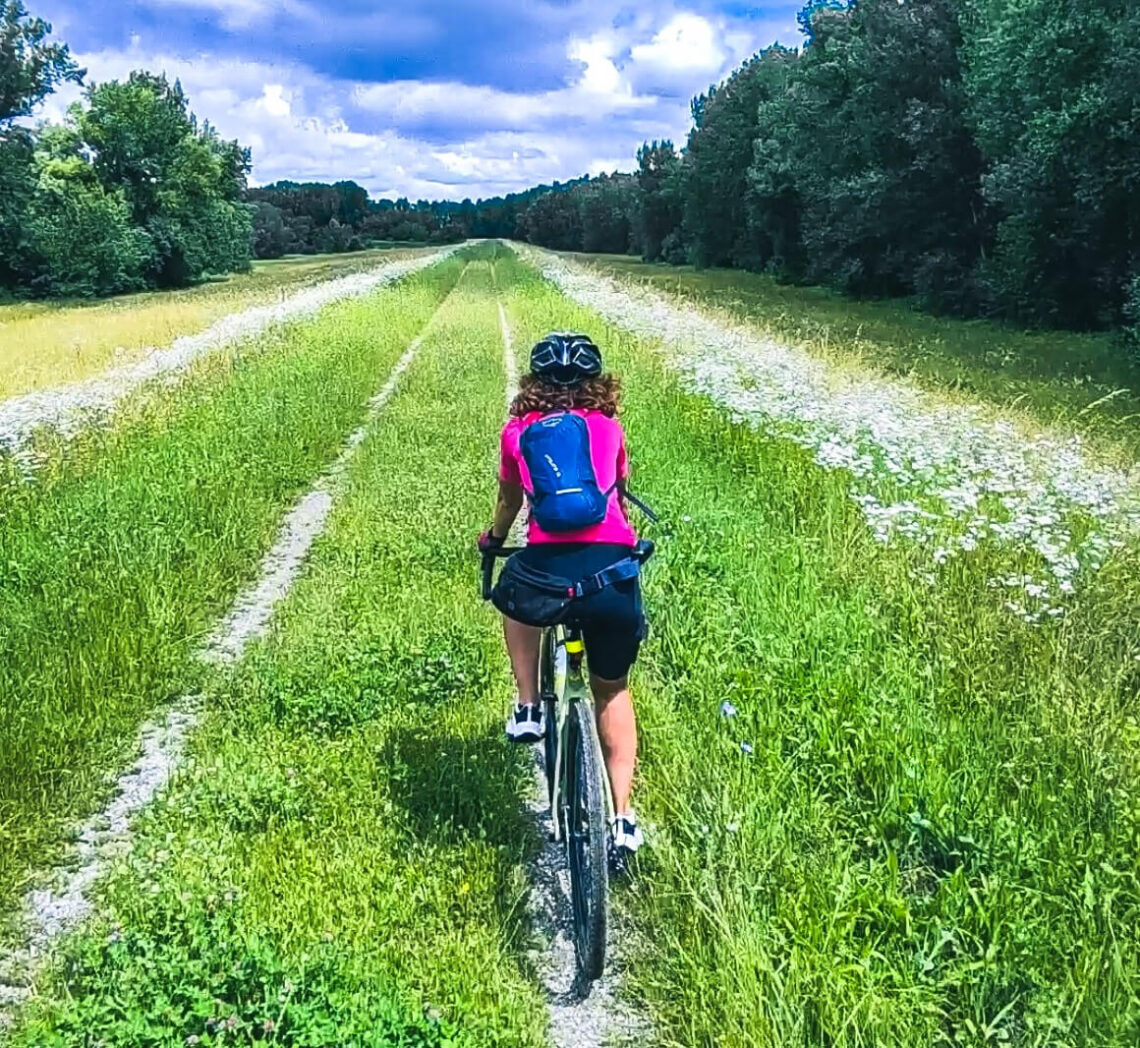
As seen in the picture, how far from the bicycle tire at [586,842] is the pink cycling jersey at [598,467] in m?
0.58

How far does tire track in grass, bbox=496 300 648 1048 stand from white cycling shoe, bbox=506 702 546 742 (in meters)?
0.45

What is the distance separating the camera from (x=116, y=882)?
3867 millimetres

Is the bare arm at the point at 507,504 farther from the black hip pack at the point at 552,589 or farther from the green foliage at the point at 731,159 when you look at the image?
the green foliage at the point at 731,159

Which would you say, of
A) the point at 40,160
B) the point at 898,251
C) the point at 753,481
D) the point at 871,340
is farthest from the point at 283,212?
the point at 753,481

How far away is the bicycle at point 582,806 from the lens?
335 cm

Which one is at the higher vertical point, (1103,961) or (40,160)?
(40,160)

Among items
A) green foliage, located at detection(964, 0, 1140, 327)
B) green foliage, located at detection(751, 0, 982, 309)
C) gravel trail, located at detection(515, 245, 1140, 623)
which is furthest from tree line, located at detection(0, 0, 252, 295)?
gravel trail, located at detection(515, 245, 1140, 623)

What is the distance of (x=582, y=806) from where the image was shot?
3551 mm

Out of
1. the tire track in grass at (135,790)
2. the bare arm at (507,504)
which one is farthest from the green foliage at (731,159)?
the bare arm at (507,504)

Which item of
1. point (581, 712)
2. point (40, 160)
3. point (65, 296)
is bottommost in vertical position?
point (65, 296)

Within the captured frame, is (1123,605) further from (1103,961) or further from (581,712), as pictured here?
(581,712)

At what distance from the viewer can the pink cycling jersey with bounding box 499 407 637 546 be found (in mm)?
3611

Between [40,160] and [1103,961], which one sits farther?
[40,160]

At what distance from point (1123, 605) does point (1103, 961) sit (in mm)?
2876
